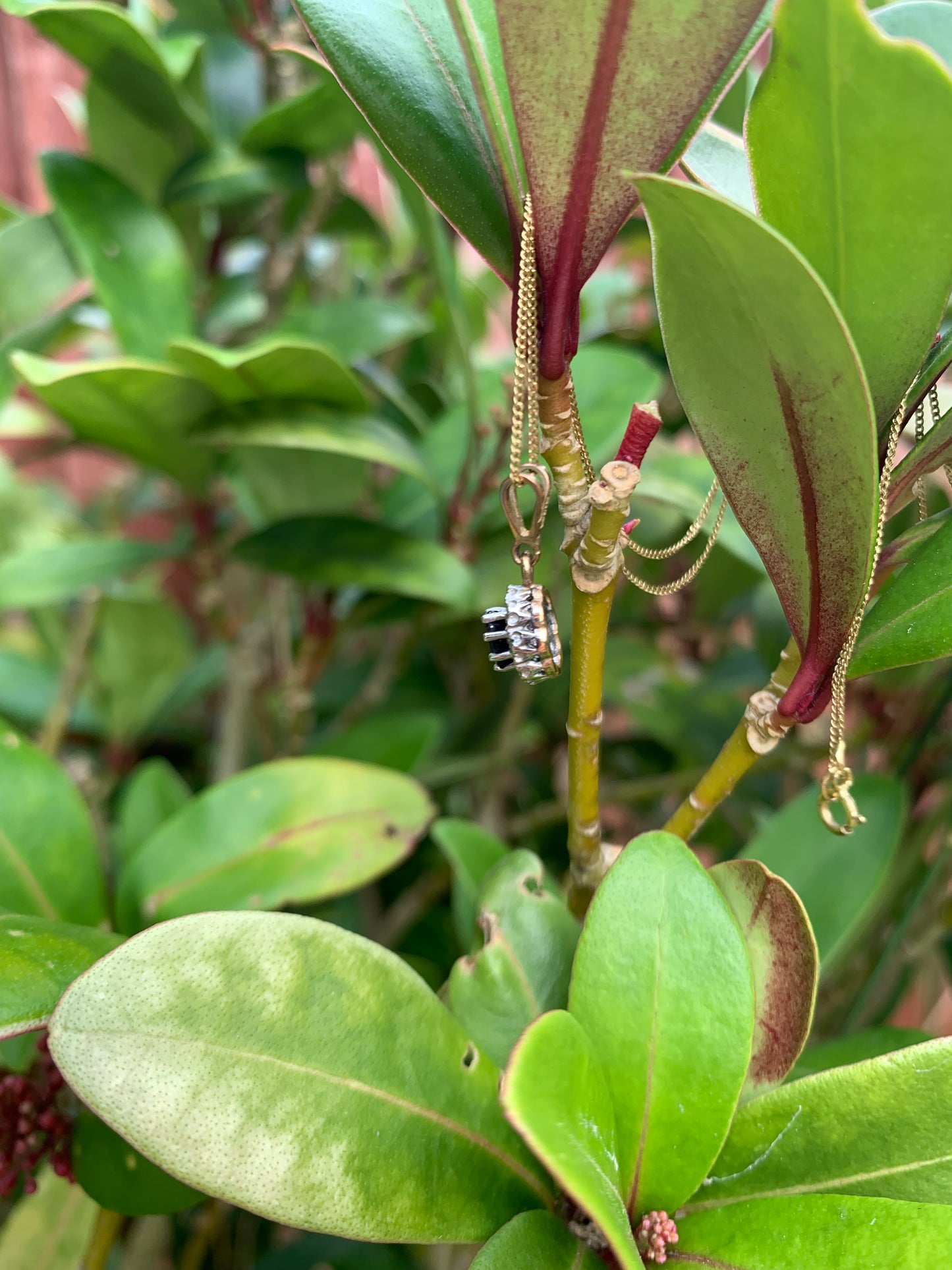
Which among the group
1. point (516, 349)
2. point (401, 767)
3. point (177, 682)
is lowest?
point (177, 682)

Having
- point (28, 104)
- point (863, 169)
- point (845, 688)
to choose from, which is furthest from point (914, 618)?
point (28, 104)

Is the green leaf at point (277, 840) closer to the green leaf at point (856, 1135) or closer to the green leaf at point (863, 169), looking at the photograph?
the green leaf at point (856, 1135)

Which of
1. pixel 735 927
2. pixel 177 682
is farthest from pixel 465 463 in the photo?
pixel 177 682

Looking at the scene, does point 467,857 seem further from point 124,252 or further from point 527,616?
point 124,252

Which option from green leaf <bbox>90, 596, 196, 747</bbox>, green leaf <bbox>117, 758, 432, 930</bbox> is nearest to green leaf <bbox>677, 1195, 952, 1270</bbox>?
green leaf <bbox>117, 758, 432, 930</bbox>

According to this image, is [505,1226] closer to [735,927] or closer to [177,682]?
[735,927]
